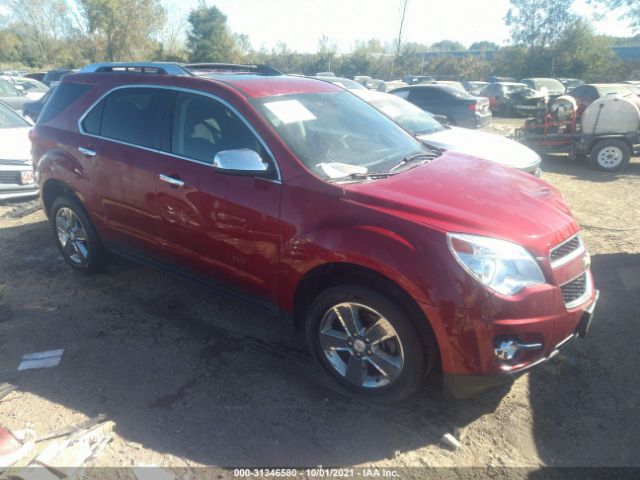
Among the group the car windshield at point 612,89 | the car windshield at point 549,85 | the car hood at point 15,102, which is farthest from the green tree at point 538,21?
the car hood at point 15,102

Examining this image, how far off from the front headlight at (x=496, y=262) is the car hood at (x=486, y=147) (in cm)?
392

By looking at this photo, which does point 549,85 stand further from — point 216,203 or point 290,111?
point 216,203

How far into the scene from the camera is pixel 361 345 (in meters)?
2.90

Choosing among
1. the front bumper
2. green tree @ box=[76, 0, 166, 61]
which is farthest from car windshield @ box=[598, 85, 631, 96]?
green tree @ box=[76, 0, 166, 61]

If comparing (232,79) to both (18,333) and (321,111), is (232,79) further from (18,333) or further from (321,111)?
(18,333)

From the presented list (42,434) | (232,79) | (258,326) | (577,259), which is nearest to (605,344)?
(577,259)

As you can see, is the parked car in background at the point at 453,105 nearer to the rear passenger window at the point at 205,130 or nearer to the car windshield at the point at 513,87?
the car windshield at the point at 513,87

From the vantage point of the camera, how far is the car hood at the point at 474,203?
8.49 ft

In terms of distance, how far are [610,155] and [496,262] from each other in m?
9.19

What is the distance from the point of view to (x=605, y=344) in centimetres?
356

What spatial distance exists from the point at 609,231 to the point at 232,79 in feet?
16.5

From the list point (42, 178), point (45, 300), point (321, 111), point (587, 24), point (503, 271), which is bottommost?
point (45, 300)

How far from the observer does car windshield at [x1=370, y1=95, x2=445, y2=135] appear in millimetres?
7352

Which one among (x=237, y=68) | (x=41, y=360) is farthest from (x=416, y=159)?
(x=41, y=360)
